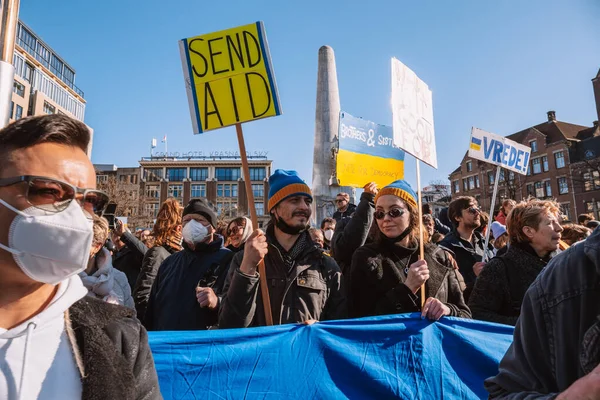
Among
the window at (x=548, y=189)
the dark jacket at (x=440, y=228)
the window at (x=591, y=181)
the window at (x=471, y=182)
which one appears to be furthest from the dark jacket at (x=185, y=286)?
the window at (x=471, y=182)

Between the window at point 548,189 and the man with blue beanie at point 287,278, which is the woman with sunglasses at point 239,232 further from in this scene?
the window at point 548,189

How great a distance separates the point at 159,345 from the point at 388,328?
130 centimetres

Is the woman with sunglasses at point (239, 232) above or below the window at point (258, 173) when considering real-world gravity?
below

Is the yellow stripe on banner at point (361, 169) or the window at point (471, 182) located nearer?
the yellow stripe on banner at point (361, 169)

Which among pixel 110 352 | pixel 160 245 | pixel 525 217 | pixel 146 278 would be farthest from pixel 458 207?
pixel 110 352

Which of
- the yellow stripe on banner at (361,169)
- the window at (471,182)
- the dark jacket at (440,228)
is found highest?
the window at (471,182)

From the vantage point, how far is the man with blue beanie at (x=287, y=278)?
8.21ft

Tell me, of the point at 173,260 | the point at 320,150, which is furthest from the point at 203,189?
the point at 173,260

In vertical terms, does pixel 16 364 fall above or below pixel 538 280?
below

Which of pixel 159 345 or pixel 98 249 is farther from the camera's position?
pixel 98 249

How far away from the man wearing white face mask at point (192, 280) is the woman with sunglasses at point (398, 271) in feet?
3.35

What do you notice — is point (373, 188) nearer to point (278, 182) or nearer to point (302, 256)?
point (278, 182)

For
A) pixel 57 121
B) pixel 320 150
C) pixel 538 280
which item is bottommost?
pixel 538 280

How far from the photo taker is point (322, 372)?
101 inches
